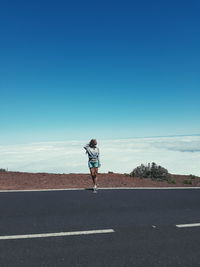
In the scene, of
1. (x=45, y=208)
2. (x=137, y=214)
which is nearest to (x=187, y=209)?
(x=137, y=214)

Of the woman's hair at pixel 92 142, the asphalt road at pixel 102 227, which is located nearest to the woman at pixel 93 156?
the woman's hair at pixel 92 142

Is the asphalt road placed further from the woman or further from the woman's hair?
the woman's hair

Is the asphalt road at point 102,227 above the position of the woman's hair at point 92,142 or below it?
below

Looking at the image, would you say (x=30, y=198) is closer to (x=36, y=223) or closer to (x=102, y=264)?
(x=36, y=223)

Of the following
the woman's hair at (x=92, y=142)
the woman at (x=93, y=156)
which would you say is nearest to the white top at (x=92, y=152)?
the woman at (x=93, y=156)

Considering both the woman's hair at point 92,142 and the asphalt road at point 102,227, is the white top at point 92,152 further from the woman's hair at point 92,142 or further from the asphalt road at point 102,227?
the asphalt road at point 102,227

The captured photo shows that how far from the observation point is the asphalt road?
3873 mm

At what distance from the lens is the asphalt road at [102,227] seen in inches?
152

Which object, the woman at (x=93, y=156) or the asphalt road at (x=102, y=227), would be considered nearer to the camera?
the asphalt road at (x=102, y=227)

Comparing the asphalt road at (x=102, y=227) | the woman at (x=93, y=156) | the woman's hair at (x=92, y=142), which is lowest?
the asphalt road at (x=102, y=227)

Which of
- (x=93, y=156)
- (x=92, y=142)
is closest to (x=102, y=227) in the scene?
(x=93, y=156)

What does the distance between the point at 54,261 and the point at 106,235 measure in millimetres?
1323

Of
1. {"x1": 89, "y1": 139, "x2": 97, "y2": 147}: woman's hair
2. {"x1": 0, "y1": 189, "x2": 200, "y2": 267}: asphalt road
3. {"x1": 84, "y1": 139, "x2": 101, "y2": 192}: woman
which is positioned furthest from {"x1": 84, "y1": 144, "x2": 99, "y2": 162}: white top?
{"x1": 0, "y1": 189, "x2": 200, "y2": 267}: asphalt road

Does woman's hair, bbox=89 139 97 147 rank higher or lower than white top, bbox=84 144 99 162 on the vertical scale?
higher
